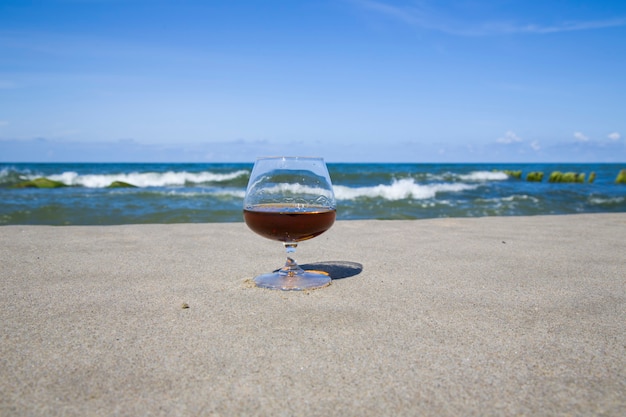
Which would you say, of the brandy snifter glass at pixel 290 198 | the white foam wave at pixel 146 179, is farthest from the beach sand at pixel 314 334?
the white foam wave at pixel 146 179

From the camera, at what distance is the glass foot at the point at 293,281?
7.75 feet

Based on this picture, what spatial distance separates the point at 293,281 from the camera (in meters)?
2.44

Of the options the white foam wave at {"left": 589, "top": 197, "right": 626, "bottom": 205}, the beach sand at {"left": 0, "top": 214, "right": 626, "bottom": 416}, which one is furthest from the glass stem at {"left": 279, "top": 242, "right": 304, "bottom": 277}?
the white foam wave at {"left": 589, "top": 197, "right": 626, "bottom": 205}

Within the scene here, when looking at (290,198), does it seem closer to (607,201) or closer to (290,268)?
(290,268)

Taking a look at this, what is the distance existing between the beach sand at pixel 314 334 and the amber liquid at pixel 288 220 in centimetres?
29

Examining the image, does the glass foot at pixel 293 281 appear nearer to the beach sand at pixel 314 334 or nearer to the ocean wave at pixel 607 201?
the beach sand at pixel 314 334

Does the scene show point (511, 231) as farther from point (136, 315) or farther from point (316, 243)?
point (136, 315)

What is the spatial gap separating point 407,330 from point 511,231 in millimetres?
3076

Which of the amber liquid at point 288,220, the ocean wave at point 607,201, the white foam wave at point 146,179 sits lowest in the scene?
the white foam wave at point 146,179

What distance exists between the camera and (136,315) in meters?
1.97

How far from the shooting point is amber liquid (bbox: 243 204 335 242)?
233 cm

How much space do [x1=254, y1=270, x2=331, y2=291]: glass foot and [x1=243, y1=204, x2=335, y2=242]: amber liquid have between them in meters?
0.19

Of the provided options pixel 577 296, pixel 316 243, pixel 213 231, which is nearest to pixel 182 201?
pixel 213 231

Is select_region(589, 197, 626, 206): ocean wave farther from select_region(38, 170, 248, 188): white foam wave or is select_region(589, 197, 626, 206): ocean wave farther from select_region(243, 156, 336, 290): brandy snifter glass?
select_region(38, 170, 248, 188): white foam wave
